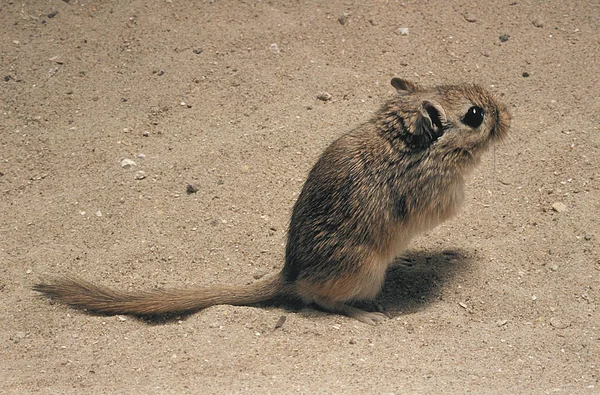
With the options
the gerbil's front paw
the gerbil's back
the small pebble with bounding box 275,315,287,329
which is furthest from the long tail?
the gerbil's front paw

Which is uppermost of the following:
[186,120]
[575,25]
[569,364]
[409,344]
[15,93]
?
[575,25]

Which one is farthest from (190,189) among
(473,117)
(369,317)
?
(473,117)

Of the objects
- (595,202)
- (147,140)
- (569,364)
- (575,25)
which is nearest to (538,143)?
(595,202)

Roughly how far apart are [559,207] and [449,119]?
4.10 feet

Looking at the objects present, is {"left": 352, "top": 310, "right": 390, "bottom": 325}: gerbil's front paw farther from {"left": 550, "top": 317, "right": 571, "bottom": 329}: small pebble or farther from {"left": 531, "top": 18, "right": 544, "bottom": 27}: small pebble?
{"left": 531, "top": 18, "right": 544, "bottom": 27}: small pebble

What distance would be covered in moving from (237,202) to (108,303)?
140 centimetres

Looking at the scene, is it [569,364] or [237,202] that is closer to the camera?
[569,364]

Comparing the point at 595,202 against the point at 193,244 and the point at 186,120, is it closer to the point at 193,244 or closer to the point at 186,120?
the point at 193,244

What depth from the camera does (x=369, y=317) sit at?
4629mm

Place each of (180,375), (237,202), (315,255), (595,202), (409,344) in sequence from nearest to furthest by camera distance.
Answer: (180,375) < (409,344) < (315,255) < (595,202) < (237,202)

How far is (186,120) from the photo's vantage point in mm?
6391

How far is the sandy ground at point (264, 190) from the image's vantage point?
4.09 metres

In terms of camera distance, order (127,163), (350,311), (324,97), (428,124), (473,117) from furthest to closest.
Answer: (324,97) → (127,163) → (350,311) → (473,117) → (428,124)

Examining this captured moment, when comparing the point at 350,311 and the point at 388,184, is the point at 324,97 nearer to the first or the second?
the point at 388,184
